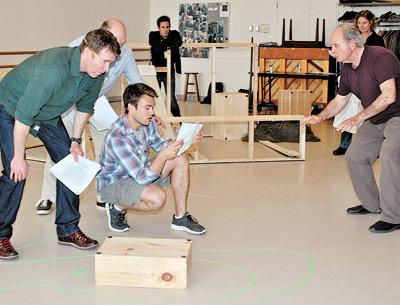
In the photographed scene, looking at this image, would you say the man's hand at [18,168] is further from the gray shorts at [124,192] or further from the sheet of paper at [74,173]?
the gray shorts at [124,192]

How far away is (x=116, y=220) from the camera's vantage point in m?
4.46

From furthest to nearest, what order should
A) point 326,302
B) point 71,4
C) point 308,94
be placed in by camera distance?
1. point 71,4
2. point 308,94
3. point 326,302

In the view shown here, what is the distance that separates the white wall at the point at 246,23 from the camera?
12.1 meters

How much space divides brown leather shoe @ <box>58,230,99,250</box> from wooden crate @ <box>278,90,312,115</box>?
229 inches

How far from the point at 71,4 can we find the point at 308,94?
5.22 m

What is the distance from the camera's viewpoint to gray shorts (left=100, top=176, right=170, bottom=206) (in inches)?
160

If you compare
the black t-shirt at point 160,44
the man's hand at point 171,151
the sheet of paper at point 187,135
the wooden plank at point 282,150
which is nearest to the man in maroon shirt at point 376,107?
the sheet of paper at point 187,135

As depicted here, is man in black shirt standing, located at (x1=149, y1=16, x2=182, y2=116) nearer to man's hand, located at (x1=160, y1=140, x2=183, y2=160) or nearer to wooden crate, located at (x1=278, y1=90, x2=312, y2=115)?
wooden crate, located at (x1=278, y1=90, x2=312, y2=115)

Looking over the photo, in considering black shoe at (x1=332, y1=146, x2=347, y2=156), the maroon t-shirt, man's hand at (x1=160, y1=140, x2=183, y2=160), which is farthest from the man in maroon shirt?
black shoe at (x1=332, y1=146, x2=347, y2=156)

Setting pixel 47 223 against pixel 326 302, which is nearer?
pixel 326 302

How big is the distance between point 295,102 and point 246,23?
4.09 metres

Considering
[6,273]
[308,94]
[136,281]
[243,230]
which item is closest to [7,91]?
[6,273]

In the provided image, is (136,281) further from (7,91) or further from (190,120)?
(190,120)

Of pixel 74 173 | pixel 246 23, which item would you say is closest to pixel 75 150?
pixel 74 173
